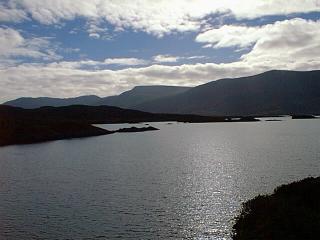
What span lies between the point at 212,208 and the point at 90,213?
1453 cm

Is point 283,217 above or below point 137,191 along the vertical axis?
above

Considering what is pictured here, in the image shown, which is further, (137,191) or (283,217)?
(137,191)

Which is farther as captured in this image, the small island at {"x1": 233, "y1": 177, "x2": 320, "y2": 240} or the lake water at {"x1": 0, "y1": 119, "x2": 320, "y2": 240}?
the lake water at {"x1": 0, "y1": 119, "x2": 320, "y2": 240}

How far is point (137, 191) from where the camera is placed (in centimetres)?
5734

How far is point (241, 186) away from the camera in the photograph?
59.6 metres

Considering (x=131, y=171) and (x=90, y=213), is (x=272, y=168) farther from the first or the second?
(x=90, y=213)

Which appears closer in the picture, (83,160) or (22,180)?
(22,180)

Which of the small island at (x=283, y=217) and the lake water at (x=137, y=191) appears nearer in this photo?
the small island at (x=283, y=217)

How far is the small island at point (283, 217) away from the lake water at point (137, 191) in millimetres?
2128

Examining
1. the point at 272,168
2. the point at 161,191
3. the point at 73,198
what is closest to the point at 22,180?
the point at 73,198

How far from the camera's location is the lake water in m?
40.8

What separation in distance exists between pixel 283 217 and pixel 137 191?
25346mm

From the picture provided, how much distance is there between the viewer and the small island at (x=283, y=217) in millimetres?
34656

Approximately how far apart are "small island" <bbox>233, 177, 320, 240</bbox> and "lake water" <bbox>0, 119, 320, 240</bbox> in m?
2.13
